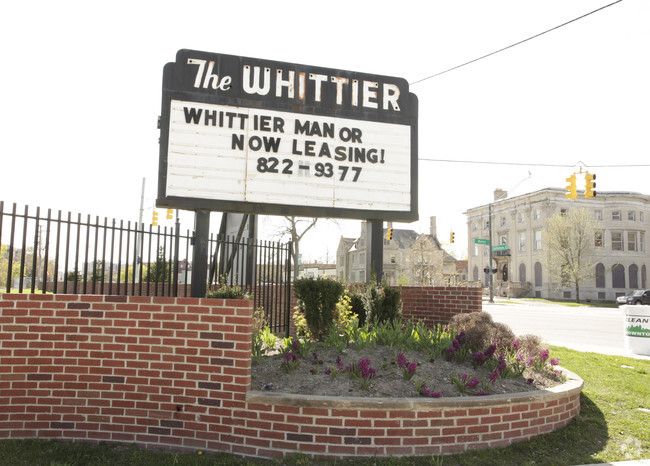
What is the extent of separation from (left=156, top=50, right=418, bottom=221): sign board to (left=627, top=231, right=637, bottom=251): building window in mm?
54662

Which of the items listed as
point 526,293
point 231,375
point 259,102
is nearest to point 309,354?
point 231,375

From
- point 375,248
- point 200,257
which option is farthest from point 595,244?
point 200,257

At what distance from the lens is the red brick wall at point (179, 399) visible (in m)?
4.29

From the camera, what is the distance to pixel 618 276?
50531mm

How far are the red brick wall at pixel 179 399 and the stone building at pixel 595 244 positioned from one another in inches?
1797

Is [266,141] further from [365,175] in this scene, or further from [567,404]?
[567,404]

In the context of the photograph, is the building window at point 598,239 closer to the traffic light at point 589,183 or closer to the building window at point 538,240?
the building window at point 538,240

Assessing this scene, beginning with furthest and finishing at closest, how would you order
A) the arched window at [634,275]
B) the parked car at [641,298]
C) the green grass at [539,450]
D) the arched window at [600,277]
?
the arched window at [634,275]
the arched window at [600,277]
the parked car at [641,298]
the green grass at [539,450]

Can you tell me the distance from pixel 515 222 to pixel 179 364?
193 ft

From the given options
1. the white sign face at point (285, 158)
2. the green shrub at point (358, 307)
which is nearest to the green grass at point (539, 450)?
the green shrub at point (358, 307)

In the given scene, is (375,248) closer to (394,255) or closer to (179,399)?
(179,399)

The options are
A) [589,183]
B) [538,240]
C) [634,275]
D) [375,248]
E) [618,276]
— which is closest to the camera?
[375,248]

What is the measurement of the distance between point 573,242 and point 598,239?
7134 millimetres

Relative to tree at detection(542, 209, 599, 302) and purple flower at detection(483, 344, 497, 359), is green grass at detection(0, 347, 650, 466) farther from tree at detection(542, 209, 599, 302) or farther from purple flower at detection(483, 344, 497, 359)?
tree at detection(542, 209, 599, 302)
